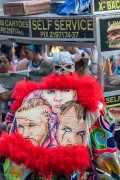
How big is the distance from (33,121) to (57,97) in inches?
10.4

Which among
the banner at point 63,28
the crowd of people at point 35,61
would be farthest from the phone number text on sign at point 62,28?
the crowd of people at point 35,61

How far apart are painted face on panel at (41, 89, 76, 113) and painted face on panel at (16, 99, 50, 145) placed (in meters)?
0.06

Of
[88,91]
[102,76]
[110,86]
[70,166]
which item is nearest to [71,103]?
[88,91]

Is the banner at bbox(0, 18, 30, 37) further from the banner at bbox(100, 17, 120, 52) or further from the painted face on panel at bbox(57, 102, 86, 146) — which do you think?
the painted face on panel at bbox(57, 102, 86, 146)

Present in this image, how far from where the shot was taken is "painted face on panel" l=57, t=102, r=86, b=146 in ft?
12.5

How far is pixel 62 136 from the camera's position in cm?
381

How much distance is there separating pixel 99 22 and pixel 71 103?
62.1 inches

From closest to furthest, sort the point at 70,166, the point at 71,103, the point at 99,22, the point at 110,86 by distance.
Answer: the point at 70,166 < the point at 71,103 < the point at 99,22 < the point at 110,86

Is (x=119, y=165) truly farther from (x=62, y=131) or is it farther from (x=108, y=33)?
(x=108, y=33)

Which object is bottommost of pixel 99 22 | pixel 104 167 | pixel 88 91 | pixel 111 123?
pixel 104 167

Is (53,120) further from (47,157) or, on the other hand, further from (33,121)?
(47,157)

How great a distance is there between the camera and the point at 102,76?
17.8 feet

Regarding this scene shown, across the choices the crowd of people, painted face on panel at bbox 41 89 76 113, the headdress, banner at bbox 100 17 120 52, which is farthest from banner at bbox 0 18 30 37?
painted face on panel at bbox 41 89 76 113

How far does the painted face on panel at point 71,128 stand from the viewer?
3.81 m
